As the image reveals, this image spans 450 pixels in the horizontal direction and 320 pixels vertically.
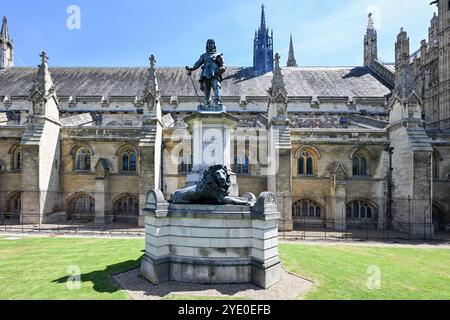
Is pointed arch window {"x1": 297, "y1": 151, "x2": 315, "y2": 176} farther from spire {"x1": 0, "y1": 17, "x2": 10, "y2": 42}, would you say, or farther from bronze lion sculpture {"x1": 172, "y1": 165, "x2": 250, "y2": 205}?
spire {"x1": 0, "y1": 17, "x2": 10, "y2": 42}

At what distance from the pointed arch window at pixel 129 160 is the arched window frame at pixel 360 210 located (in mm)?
18767

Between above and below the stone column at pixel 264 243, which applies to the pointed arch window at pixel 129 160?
above

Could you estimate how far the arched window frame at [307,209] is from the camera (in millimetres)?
24469

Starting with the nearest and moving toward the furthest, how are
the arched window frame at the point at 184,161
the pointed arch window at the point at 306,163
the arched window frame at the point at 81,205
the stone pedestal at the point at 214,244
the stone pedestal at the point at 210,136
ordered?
the stone pedestal at the point at 214,244
the stone pedestal at the point at 210,136
the pointed arch window at the point at 306,163
the arched window frame at the point at 184,161
the arched window frame at the point at 81,205

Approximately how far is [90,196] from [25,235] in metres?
7.62

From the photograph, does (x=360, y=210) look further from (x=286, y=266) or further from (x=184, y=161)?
(x=286, y=266)

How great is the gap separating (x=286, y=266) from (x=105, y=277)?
6.43 metres

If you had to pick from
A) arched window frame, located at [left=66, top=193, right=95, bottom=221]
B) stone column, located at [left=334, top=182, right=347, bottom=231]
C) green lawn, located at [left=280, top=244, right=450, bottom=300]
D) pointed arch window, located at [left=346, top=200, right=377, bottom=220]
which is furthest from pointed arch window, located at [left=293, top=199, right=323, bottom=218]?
arched window frame, located at [left=66, top=193, right=95, bottom=221]

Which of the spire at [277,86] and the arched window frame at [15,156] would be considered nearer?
the spire at [277,86]

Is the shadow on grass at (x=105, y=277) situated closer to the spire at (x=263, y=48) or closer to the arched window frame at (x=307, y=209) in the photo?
the arched window frame at (x=307, y=209)

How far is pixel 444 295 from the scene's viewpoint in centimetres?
852

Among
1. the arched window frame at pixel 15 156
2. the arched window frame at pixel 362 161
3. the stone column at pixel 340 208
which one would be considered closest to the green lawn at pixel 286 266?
the stone column at pixel 340 208

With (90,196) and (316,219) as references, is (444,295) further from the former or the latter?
(90,196)
